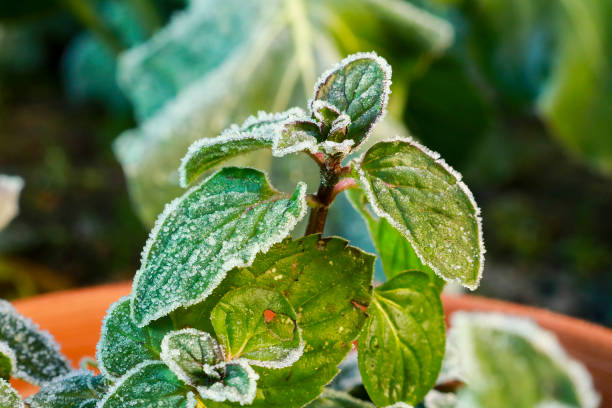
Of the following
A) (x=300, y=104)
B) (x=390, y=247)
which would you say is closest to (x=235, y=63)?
(x=300, y=104)

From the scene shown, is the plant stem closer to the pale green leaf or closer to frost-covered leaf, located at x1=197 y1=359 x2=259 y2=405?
frost-covered leaf, located at x1=197 y1=359 x2=259 y2=405

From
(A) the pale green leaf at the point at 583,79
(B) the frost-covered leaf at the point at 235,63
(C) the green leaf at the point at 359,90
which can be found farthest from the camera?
(A) the pale green leaf at the point at 583,79

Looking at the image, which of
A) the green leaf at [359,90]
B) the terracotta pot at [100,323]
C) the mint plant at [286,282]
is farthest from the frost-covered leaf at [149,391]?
the terracotta pot at [100,323]

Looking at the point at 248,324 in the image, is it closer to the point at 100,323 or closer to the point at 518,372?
the point at 518,372

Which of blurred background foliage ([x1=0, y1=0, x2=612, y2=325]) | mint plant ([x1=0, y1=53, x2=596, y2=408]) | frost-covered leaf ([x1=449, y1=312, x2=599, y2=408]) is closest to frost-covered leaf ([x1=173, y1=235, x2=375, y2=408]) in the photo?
mint plant ([x1=0, y1=53, x2=596, y2=408])

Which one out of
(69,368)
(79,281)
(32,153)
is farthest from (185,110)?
(32,153)

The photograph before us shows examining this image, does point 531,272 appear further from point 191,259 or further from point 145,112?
point 191,259

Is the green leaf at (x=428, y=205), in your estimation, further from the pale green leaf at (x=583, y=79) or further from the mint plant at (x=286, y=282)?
the pale green leaf at (x=583, y=79)
